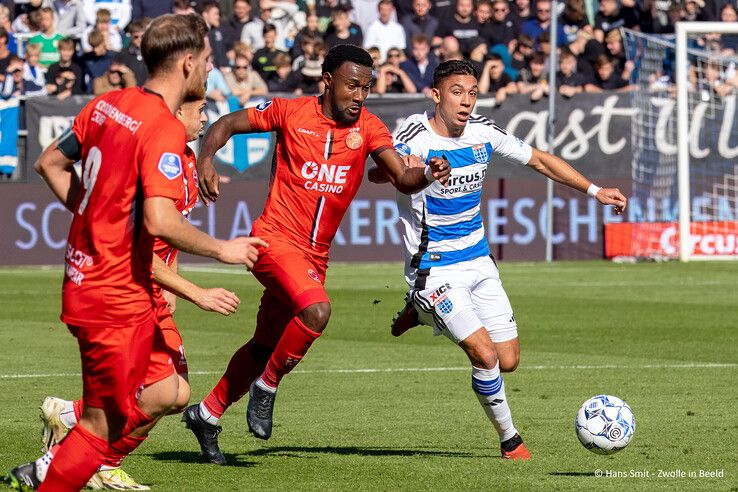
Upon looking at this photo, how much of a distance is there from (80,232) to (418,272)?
3423mm

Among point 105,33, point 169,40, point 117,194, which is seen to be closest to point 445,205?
point 169,40

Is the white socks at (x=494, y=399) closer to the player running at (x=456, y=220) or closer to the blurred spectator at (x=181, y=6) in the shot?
the player running at (x=456, y=220)

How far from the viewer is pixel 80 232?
591 cm

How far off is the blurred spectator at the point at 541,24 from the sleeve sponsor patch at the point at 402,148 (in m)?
17.7

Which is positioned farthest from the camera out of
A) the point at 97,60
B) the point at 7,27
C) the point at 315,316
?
the point at 7,27

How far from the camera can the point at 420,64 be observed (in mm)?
25094

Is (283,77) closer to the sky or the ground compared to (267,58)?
closer to the ground

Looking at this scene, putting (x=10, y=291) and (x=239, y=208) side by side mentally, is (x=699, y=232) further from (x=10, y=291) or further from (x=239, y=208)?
(x=10, y=291)

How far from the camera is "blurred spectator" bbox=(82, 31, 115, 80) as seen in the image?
23.3 meters

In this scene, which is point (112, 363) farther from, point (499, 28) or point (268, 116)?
point (499, 28)

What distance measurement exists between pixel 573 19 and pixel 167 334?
20.4m

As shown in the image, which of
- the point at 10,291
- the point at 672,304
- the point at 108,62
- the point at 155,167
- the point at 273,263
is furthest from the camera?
the point at 108,62

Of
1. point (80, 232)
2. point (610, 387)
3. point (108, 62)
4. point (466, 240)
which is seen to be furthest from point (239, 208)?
point (80, 232)

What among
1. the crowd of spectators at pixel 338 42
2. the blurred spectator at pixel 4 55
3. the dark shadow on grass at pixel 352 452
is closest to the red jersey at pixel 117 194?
the dark shadow on grass at pixel 352 452
